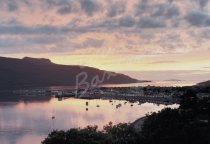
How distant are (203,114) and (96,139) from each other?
2371 cm

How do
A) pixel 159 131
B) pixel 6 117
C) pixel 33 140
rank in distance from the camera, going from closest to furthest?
1. pixel 159 131
2. pixel 33 140
3. pixel 6 117

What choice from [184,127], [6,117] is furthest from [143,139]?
[6,117]

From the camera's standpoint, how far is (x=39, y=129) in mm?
74375

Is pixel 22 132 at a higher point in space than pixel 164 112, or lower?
lower

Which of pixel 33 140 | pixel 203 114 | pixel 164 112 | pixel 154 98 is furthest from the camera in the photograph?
pixel 154 98

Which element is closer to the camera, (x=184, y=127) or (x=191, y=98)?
(x=184, y=127)

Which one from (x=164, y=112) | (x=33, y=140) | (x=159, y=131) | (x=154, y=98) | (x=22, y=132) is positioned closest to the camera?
(x=159, y=131)

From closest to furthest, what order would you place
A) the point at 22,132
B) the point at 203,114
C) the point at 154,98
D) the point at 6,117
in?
the point at 203,114
the point at 22,132
the point at 6,117
the point at 154,98

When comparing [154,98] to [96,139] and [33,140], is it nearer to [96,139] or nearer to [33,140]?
[33,140]

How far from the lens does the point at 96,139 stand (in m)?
30.4

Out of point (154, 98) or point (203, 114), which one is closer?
point (203, 114)

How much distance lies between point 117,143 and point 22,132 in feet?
140

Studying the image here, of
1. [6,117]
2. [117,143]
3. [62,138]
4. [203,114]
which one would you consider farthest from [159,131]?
[6,117]

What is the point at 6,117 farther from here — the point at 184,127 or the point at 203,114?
the point at 184,127
